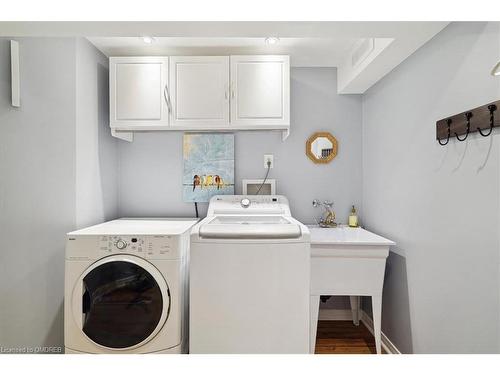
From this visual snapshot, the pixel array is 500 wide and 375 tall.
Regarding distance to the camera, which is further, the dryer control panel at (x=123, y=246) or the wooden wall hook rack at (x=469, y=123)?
the dryer control panel at (x=123, y=246)

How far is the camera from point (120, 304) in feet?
5.77

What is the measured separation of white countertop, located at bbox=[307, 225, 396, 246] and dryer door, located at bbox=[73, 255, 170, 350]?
106 centimetres

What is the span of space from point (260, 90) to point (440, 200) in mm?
1429

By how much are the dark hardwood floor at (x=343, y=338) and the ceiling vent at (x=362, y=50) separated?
6.92 ft

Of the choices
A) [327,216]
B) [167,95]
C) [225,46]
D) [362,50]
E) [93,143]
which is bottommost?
[327,216]

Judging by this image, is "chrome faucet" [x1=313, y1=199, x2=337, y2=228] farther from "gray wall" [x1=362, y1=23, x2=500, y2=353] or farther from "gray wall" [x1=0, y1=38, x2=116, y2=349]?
"gray wall" [x1=0, y1=38, x2=116, y2=349]

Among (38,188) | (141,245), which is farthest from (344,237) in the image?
(38,188)

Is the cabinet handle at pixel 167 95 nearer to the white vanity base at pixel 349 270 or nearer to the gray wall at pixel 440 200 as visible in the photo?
the white vanity base at pixel 349 270

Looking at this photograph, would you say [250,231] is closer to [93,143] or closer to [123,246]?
[123,246]

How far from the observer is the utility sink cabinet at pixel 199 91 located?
223 cm

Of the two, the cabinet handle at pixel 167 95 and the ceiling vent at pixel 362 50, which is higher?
the ceiling vent at pixel 362 50

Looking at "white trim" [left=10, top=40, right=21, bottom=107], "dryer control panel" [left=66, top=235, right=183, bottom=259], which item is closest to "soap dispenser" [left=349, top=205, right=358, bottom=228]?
"dryer control panel" [left=66, top=235, right=183, bottom=259]

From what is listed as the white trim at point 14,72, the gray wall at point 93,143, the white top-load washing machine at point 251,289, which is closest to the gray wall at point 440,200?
the white top-load washing machine at point 251,289
